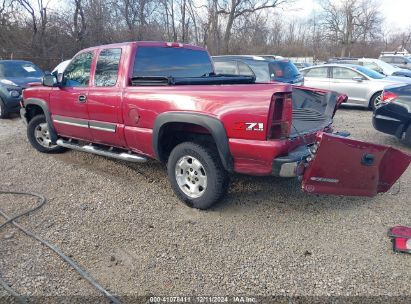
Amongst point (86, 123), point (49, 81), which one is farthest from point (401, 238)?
point (49, 81)

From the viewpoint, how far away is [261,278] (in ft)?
8.66

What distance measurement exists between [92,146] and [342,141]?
3.57m

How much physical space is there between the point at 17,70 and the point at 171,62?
26.4 feet

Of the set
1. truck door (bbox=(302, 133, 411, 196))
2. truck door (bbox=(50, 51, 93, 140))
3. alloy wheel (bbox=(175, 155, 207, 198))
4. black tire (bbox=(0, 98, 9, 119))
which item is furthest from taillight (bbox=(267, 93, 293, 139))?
black tire (bbox=(0, 98, 9, 119))

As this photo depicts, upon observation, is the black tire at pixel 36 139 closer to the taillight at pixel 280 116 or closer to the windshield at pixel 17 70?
the taillight at pixel 280 116

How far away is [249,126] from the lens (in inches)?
121

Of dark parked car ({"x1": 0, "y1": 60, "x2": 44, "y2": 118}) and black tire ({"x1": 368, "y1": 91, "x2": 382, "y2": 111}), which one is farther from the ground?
dark parked car ({"x1": 0, "y1": 60, "x2": 44, "y2": 118})

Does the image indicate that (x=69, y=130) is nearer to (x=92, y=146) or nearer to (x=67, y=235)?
(x=92, y=146)

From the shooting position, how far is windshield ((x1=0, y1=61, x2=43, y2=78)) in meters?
9.96

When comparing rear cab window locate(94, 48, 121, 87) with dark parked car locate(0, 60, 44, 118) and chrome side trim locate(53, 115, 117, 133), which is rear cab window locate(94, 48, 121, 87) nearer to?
chrome side trim locate(53, 115, 117, 133)

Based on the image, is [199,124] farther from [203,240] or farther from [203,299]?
[203,299]

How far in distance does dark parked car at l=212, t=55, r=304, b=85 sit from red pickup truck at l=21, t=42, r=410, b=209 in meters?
4.41

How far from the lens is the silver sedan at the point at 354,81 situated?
33.2 feet

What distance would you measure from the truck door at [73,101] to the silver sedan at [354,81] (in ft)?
28.3
